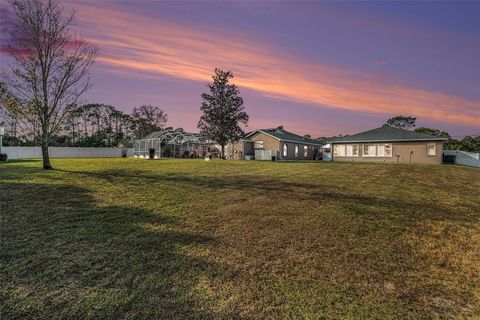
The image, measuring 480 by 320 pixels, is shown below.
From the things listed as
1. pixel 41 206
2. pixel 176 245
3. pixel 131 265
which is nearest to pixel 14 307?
pixel 131 265

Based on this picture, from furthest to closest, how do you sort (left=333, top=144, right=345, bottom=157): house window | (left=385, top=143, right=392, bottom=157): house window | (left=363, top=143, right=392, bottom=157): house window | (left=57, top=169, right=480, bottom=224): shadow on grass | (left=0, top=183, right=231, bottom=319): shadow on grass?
(left=333, top=144, right=345, bottom=157): house window < (left=363, top=143, right=392, bottom=157): house window < (left=385, top=143, right=392, bottom=157): house window < (left=57, top=169, right=480, bottom=224): shadow on grass < (left=0, top=183, right=231, bottom=319): shadow on grass

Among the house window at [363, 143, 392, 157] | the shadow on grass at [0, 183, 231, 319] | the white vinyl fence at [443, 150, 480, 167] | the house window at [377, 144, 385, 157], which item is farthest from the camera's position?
the house window at [377, 144, 385, 157]

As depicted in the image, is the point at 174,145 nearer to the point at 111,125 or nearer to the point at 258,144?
the point at 258,144

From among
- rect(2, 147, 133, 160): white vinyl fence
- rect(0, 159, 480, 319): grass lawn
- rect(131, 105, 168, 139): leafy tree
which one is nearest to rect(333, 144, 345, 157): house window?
rect(0, 159, 480, 319): grass lawn

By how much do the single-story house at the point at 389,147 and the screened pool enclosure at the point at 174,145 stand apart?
1836 cm

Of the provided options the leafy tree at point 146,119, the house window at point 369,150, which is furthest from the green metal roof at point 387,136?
the leafy tree at point 146,119

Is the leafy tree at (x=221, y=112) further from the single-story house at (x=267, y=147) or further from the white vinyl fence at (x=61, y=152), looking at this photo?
the white vinyl fence at (x=61, y=152)

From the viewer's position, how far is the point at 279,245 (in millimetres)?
4500

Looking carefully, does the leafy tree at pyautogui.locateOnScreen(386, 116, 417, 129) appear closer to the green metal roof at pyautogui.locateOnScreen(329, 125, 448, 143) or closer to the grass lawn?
the green metal roof at pyautogui.locateOnScreen(329, 125, 448, 143)

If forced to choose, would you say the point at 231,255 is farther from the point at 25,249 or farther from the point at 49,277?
the point at 25,249

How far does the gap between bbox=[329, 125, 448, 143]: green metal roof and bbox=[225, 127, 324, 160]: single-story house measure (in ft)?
18.4

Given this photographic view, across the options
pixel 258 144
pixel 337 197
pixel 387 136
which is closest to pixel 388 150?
pixel 387 136

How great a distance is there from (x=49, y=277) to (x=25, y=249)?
118cm

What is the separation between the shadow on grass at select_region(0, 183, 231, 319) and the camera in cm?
298
